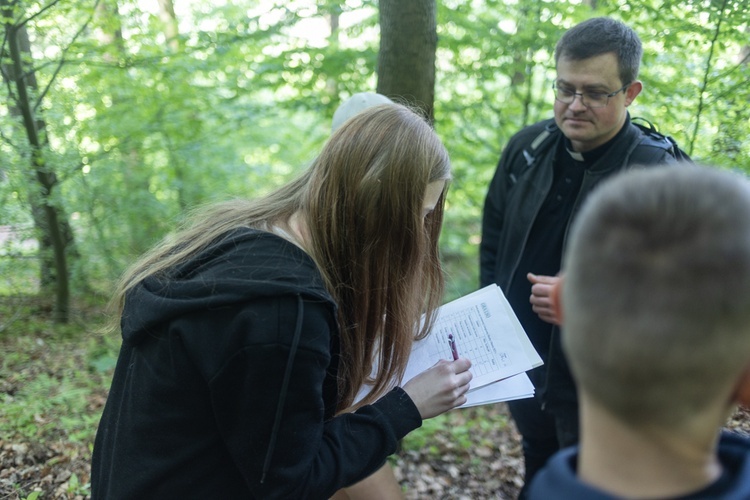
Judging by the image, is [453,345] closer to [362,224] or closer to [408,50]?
[362,224]

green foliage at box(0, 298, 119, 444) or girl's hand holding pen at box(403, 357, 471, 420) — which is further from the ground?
girl's hand holding pen at box(403, 357, 471, 420)

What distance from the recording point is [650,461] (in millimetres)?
887


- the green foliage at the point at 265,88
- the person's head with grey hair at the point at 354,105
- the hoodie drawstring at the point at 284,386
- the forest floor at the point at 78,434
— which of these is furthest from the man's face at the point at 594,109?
the hoodie drawstring at the point at 284,386

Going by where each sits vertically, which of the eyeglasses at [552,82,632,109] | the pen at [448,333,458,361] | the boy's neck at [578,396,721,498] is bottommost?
the pen at [448,333,458,361]

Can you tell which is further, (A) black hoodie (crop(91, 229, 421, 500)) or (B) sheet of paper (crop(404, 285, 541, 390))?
(B) sheet of paper (crop(404, 285, 541, 390))

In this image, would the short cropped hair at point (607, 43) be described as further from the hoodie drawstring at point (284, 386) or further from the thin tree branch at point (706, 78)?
the hoodie drawstring at point (284, 386)

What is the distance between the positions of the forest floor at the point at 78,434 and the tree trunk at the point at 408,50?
2169 millimetres

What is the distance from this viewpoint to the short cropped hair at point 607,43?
254 cm

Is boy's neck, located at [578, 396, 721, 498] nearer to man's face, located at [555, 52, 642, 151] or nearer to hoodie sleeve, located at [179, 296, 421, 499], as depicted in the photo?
hoodie sleeve, located at [179, 296, 421, 499]

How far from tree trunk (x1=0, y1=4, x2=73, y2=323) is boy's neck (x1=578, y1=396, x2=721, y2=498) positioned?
13.8 feet

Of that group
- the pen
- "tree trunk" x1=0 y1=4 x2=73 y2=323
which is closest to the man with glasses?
the pen

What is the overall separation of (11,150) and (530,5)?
160 inches

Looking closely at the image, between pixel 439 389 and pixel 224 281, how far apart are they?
2.45ft

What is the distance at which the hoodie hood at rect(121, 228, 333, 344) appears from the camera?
4.70 feet
